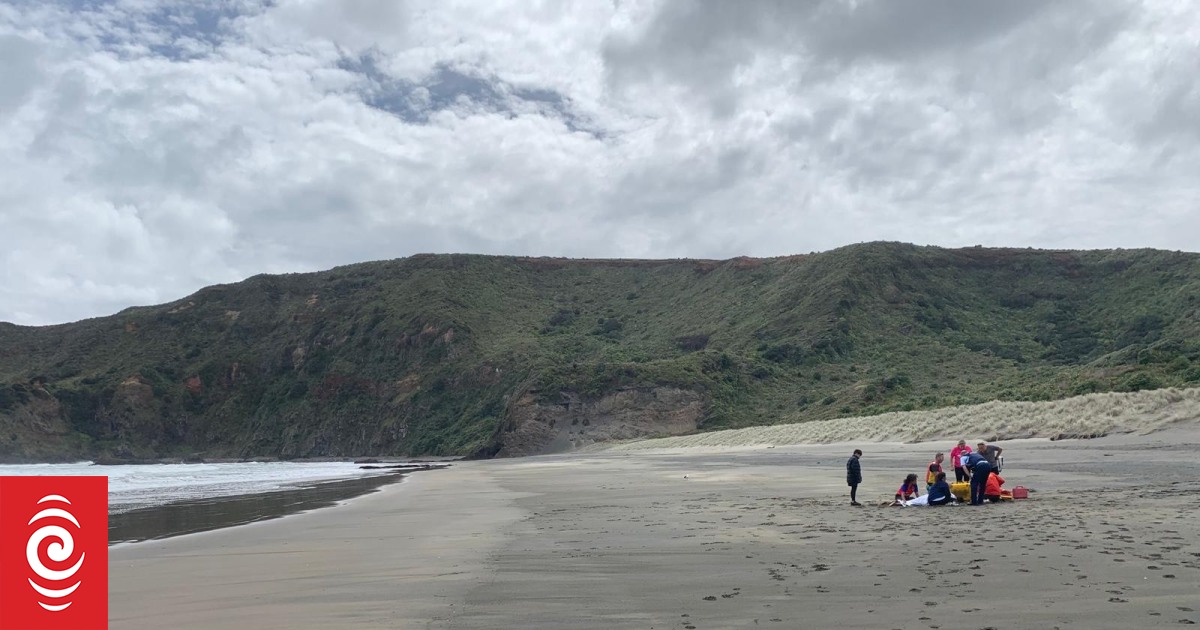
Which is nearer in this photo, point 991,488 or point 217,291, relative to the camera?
point 991,488

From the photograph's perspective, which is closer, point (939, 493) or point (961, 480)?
point (939, 493)

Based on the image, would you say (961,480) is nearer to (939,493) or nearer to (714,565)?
(939,493)

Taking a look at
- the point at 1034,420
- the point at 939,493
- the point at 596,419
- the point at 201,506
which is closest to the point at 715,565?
the point at 939,493

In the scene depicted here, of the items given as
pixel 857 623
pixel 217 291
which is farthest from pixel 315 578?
pixel 217 291

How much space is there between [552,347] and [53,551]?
262 ft

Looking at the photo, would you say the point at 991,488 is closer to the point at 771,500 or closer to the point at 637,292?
the point at 771,500

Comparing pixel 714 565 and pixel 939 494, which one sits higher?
pixel 714 565

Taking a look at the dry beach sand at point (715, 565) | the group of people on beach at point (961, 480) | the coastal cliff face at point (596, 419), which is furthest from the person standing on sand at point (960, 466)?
the coastal cliff face at point (596, 419)

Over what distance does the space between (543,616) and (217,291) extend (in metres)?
113

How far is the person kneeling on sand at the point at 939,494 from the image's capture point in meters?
14.0

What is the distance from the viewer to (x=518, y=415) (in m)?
63.7

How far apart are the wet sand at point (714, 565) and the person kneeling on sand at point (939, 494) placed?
0.72 m

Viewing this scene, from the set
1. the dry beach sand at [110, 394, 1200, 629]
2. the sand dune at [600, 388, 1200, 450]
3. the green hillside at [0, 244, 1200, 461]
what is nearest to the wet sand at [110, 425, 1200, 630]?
the dry beach sand at [110, 394, 1200, 629]

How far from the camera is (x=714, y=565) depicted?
28.6 feet
